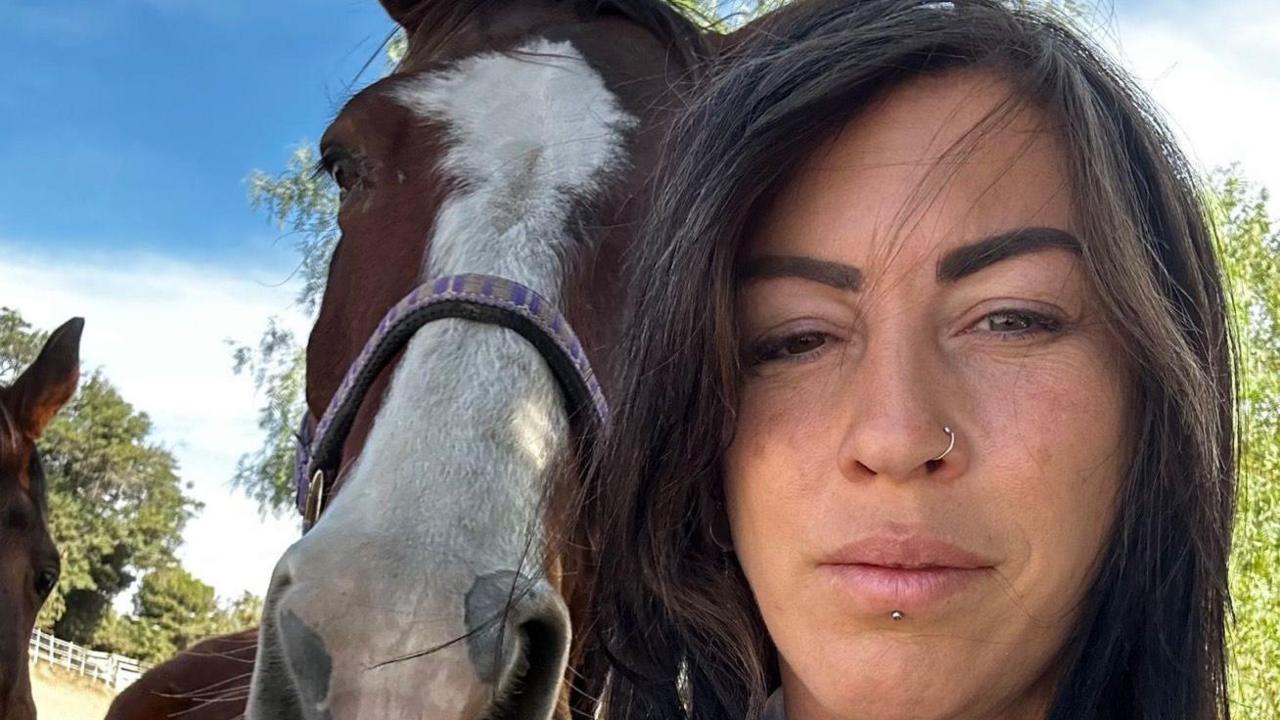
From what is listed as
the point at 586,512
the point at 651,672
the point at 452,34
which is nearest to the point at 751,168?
the point at 651,672

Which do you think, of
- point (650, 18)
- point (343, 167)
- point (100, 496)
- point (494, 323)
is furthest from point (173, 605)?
point (494, 323)

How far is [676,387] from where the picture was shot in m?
1.37

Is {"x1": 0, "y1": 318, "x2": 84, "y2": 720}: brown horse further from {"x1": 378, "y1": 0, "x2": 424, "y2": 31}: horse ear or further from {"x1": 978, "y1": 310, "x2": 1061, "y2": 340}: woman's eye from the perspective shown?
{"x1": 978, "y1": 310, "x2": 1061, "y2": 340}: woman's eye

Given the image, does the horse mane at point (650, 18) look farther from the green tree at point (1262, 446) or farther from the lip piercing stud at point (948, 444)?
the green tree at point (1262, 446)

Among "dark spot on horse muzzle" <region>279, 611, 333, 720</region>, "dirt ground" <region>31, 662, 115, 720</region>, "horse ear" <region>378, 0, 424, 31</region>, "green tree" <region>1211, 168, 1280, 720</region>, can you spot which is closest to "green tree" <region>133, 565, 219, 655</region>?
"dirt ground" <region>31, 662, 115, 720</region>

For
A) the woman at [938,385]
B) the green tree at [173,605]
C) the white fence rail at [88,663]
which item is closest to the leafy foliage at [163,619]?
the green tree at [173,605]

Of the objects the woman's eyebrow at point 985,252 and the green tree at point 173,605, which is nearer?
the woman's eyebrow at point 985,252

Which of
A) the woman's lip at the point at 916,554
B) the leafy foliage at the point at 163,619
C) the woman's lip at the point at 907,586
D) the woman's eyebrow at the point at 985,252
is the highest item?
the leafy foliage at the point at 163,619

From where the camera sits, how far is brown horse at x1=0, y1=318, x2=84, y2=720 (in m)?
4.39

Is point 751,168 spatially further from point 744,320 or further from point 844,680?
point 844,680

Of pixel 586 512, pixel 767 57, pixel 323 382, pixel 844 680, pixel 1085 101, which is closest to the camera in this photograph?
pixel 844 680

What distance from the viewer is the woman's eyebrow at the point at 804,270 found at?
123cm

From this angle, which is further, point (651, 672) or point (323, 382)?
point (323, 382)

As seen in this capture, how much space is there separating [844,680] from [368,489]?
818mm
